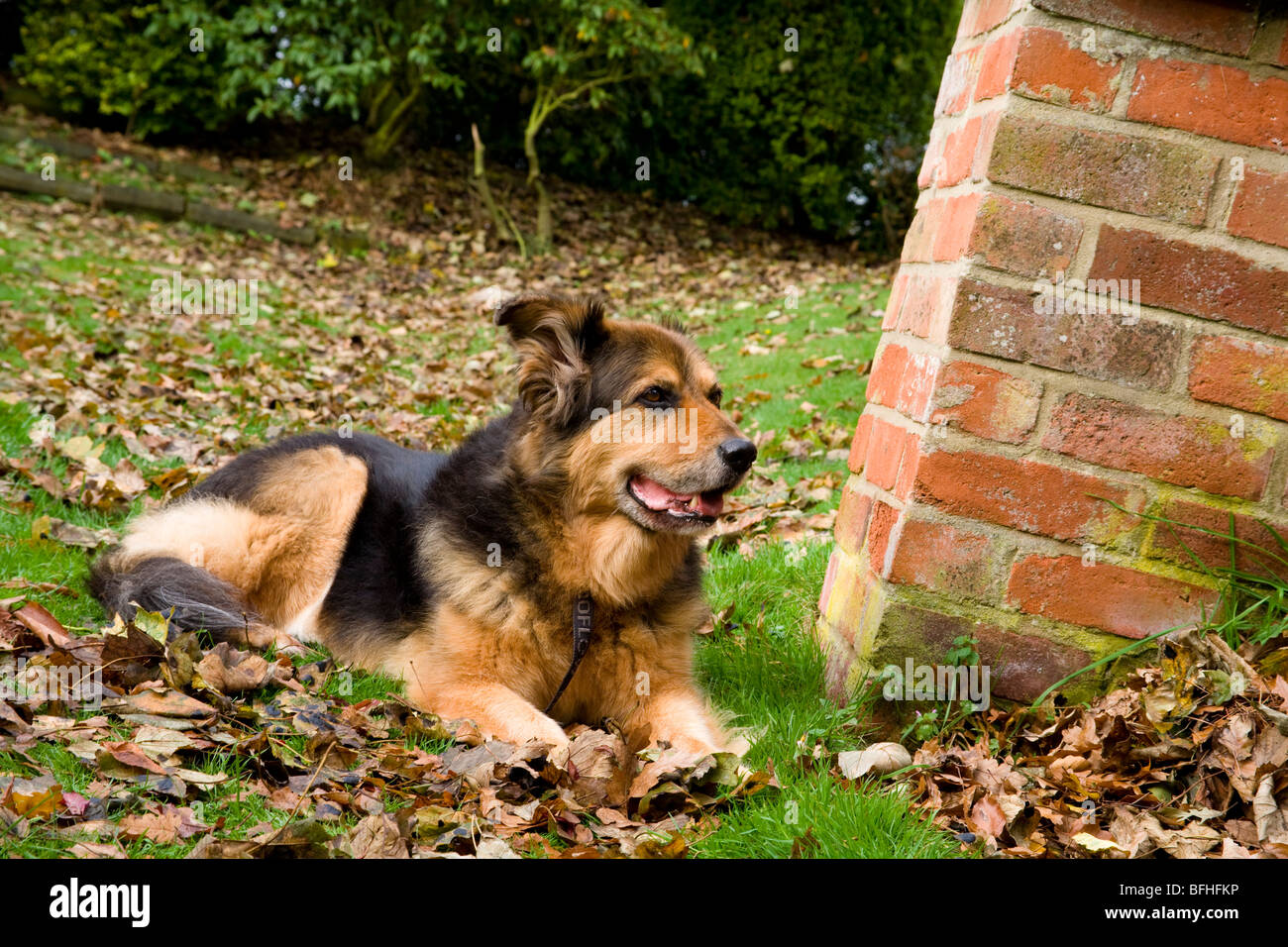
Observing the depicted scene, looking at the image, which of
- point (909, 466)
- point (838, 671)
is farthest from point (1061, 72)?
point (838, 671)

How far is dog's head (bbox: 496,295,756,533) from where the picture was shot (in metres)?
3.37

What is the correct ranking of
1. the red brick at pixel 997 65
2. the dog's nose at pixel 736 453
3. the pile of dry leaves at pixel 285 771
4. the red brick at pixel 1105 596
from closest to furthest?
the pile of dry leaves at pixel 285 771, the red brick at pixel 997 65, the red brick at pixel 1105 596, the dog's nose at pixel 736 453

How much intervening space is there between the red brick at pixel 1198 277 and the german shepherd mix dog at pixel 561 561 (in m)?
1.27

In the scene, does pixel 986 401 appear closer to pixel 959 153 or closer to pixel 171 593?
pixel 959 153

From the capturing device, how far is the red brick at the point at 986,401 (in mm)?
2971

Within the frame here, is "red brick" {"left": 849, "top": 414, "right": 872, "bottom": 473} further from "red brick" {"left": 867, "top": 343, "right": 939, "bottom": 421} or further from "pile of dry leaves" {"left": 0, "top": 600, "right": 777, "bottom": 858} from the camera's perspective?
"pile of dry leaves" {"left": 0, "top": 600, "right": 777, "bottom": 858}

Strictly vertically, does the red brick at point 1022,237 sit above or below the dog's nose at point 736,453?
above

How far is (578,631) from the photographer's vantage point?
3.38 m

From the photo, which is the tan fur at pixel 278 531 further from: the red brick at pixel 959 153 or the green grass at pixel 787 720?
the red brick at pixel 959 153

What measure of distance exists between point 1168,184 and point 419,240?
1217 centimetres

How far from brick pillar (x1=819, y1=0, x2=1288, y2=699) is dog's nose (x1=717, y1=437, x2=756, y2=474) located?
503 millimetres

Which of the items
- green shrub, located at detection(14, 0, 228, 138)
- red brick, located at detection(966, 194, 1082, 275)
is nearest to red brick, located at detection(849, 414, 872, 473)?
red brick, located at detection(966, 194, 1082, 275)

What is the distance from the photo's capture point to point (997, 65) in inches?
118

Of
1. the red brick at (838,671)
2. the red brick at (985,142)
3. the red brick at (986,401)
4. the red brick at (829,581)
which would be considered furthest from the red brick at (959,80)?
the red brick at (838,671)
